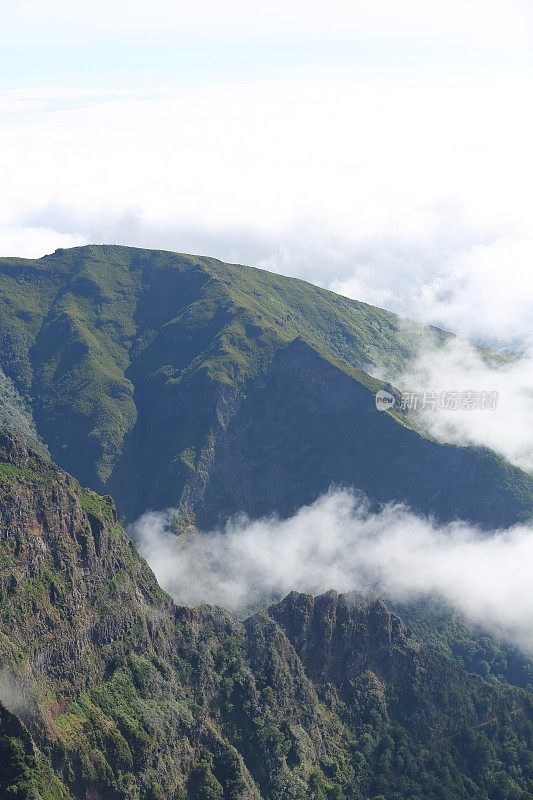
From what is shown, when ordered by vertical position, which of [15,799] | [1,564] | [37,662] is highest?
[1,564]

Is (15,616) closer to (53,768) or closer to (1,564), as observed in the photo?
(1,564)

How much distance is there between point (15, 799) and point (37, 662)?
30356 millimetres

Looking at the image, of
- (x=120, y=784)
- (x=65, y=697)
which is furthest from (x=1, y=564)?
(x=120, y=784)

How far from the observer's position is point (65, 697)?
7815 inches

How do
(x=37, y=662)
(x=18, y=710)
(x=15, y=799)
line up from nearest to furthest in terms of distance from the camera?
(x=15, y=799), (x=18, y=710), (x=37, y=662)

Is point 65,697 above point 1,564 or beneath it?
beneath

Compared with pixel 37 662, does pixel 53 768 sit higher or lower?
lower

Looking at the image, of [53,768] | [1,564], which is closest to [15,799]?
[53,768]

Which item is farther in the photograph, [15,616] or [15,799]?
[15,616]

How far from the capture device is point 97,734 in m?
195

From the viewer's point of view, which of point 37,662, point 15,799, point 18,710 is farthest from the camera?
point 37,662

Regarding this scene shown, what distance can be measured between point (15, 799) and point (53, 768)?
14.9 meters

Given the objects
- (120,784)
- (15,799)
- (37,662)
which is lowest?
(15,799)

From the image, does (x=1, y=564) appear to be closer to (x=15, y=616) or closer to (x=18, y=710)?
(x=15, y=616)
